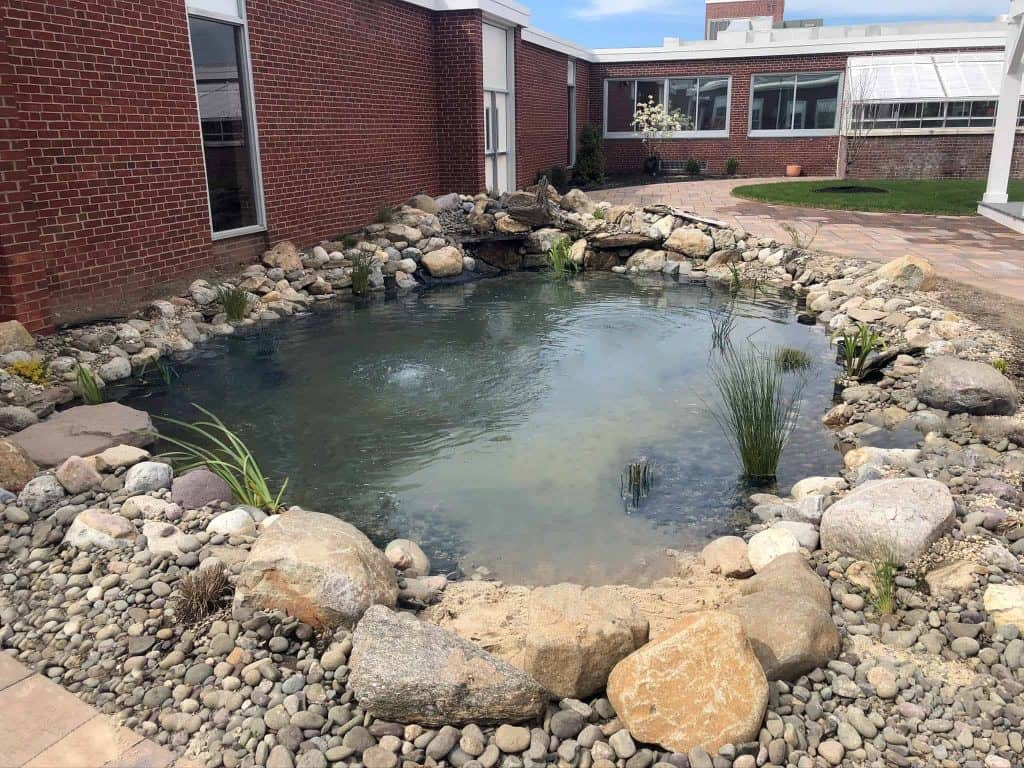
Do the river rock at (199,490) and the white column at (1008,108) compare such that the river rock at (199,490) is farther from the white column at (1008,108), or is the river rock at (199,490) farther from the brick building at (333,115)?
the white column at (1008,108)

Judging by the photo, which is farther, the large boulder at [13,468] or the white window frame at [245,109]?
the white window frame at [245,109]

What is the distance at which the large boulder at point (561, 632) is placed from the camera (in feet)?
8.45

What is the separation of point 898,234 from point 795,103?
1098 centimetres

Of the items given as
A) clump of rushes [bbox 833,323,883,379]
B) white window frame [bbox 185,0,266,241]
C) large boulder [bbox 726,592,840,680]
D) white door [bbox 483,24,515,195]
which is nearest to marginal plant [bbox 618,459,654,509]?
large boulder [bbox 726,592,840,680]

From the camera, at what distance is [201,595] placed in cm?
295

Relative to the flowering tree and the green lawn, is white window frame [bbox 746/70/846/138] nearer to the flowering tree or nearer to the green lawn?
the flowering tree

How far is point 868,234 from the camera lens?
1155 centimetres

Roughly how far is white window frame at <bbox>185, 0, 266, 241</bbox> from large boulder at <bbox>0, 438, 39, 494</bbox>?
16.8ft

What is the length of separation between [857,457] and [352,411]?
129 inches

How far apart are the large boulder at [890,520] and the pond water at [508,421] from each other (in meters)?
0.67

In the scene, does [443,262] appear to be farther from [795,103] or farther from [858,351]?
[795,103]

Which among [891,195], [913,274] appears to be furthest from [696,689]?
[891,195]

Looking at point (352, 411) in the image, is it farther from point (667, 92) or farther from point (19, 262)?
point (667, 92)

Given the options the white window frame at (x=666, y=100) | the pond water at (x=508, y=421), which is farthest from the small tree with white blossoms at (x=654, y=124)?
the pond water at (x=508, y=421)
